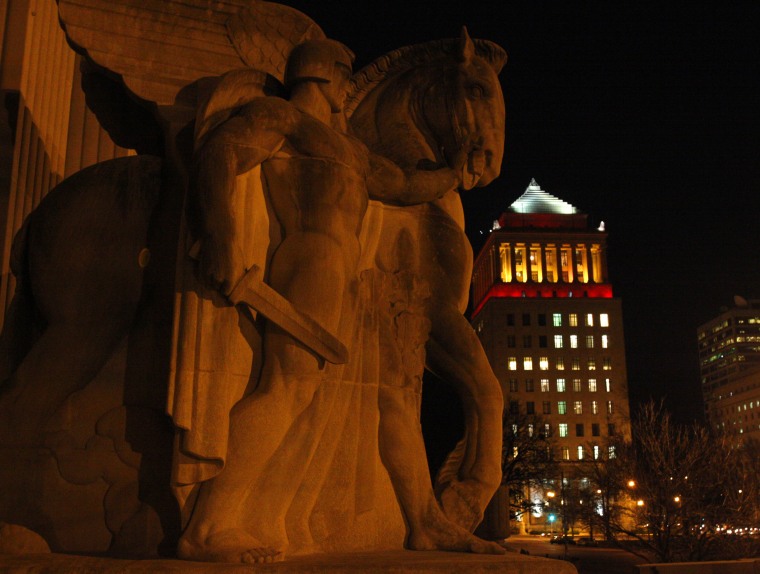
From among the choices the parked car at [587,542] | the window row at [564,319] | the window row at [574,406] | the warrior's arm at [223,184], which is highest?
the window row at [564,319]

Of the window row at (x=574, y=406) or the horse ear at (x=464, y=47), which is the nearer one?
the horse ear at (x=464, y=47)

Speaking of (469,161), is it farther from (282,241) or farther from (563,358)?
(563,358)

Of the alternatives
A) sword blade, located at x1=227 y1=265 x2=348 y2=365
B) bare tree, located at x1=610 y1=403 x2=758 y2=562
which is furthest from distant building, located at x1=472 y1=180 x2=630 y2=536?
sword blade, located at x1=227 y1=265 x2=348 y2=365

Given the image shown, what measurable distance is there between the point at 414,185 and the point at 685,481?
25.3 meters

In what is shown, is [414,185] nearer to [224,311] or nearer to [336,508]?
[224,311]

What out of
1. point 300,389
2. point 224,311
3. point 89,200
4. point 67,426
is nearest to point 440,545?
point 300,389

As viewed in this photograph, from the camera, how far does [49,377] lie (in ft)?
15.4

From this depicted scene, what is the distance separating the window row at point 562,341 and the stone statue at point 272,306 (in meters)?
88.2

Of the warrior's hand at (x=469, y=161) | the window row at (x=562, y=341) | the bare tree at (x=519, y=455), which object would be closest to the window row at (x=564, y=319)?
the window row at (x=562, y=341)

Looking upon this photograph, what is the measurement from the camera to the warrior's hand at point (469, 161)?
225 inches

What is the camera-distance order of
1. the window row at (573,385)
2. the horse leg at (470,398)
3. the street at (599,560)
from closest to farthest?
the horse leg at (470,398) → the street at (599,560) → the window row at (573,385)

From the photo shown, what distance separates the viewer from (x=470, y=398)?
5.55 m

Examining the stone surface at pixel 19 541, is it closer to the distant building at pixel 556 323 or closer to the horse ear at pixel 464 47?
the horse ear at pixel 464 47

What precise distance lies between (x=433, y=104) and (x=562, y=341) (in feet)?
297
